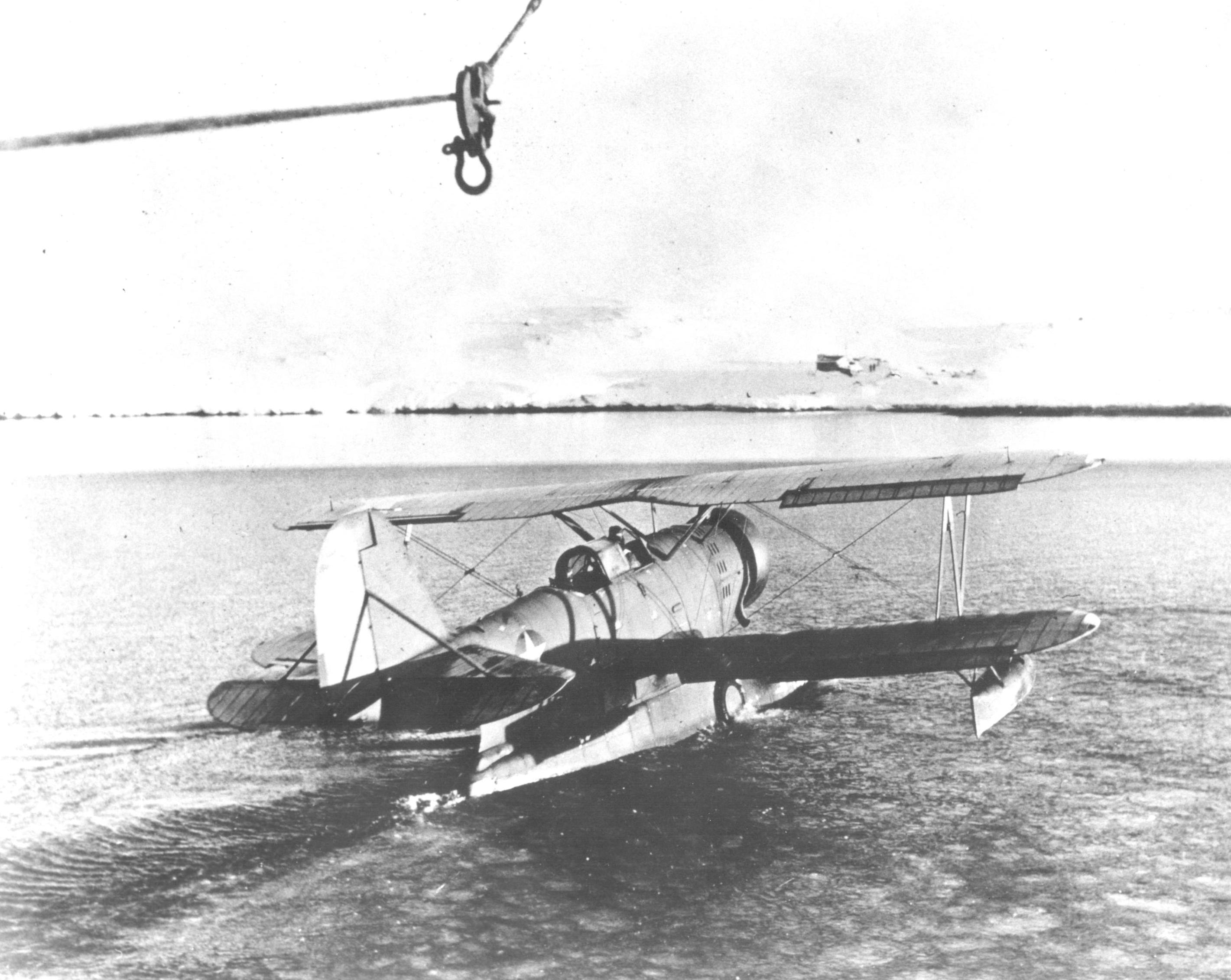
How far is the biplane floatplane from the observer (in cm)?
882

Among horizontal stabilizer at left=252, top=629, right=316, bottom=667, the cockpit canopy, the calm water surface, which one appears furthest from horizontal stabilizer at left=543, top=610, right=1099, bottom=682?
horizontal stabilizer at left=252, top=629, right=316, bottom=667

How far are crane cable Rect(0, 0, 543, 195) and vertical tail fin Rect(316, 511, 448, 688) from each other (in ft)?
14.5

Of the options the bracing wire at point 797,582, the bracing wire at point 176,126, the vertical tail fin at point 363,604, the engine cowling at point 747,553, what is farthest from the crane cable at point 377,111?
the bracing wire at point 797,582

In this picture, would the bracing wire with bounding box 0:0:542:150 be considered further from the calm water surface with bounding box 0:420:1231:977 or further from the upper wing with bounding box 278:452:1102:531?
the upper wing with bounding box 278:452:1102:531

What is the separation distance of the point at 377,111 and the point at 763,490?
845 cm

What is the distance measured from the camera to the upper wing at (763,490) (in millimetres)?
10680

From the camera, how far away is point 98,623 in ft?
63.3

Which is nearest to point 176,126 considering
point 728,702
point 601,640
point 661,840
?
point 661,840

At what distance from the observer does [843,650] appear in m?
10.6

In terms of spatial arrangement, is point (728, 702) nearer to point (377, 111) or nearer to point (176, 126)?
point (377, 111)

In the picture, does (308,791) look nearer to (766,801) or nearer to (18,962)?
(18,962)

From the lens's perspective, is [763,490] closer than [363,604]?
No

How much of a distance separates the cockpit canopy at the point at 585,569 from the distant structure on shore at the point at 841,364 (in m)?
100

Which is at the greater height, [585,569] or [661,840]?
[585,569]
